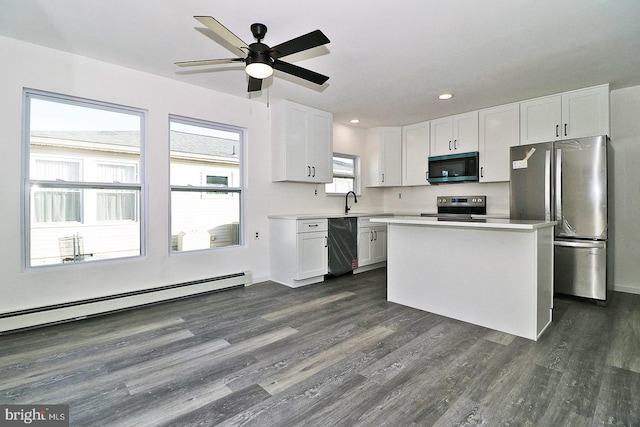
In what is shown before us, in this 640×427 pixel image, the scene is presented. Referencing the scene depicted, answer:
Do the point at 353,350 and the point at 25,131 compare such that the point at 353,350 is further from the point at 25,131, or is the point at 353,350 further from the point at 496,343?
the point at 25,131

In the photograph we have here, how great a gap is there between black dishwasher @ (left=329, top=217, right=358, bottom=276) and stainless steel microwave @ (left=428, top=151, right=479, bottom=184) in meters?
1.55

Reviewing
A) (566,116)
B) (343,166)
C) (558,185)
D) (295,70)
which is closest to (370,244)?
(343,166)

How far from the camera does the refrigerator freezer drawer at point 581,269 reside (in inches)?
131

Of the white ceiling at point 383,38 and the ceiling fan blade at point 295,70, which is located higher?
the white ceiling at point 383,38

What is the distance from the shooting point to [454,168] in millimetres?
4766

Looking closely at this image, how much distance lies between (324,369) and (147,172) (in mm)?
2807

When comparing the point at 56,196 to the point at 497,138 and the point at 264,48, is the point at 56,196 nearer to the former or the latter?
the point at 264,48

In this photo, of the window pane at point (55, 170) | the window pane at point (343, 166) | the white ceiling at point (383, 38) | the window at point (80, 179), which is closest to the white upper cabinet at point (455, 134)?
the white ceiling at point (383, 38)

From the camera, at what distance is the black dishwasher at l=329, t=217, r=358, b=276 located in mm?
4434

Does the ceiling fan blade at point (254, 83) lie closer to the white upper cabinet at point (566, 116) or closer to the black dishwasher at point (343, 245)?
the black dishwasher at point (343, 245)

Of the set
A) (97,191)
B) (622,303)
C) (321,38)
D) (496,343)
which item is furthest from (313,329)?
(622,303)

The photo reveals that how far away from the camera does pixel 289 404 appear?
5.60 ft

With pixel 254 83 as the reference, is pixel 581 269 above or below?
below

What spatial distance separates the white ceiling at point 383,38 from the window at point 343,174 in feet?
5.95
